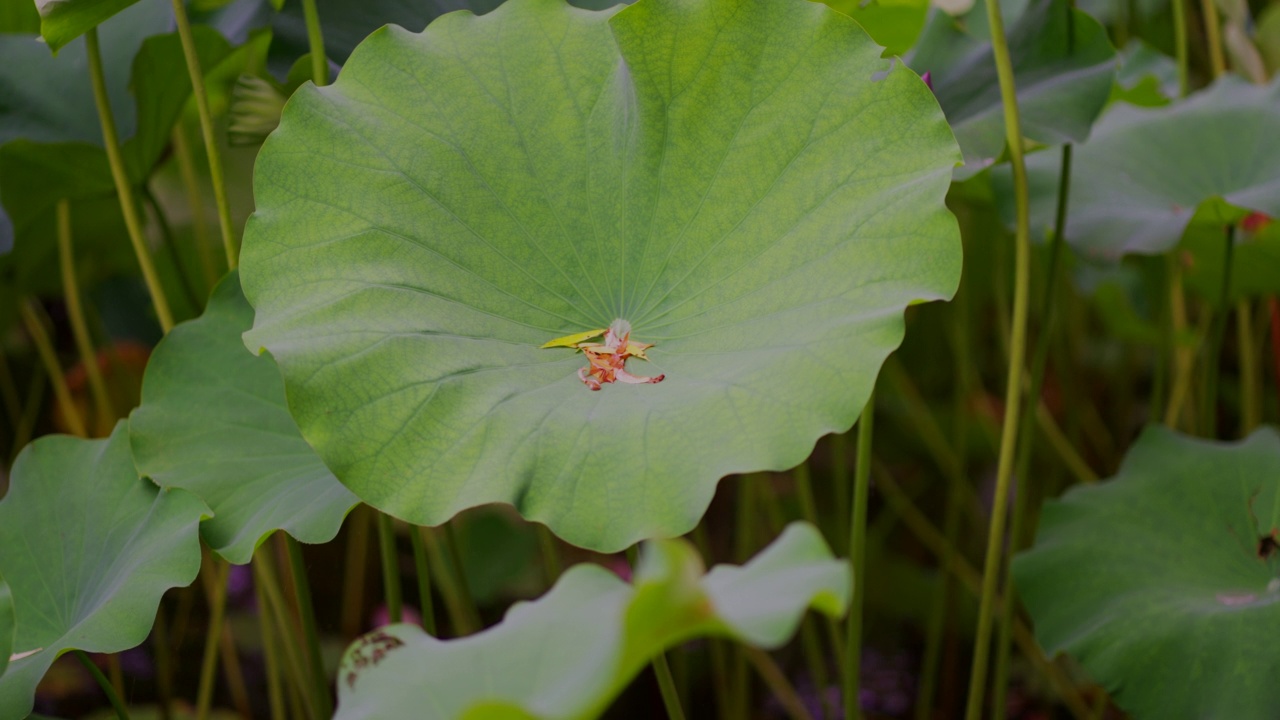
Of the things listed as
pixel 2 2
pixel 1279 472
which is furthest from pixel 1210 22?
pixel 2 2

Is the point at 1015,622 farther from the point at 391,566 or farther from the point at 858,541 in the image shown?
the point at 391,566

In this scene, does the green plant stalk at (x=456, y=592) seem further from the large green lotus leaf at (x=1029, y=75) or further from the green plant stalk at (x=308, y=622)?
the large green lotus leaf at (x=1029, y=75)

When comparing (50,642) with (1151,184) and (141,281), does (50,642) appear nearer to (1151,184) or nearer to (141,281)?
(1151,184)

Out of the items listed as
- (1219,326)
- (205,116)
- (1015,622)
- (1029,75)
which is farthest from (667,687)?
(1015,622)

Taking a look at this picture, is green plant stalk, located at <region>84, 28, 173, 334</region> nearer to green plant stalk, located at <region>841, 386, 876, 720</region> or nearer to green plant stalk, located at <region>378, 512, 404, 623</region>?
green plant stalk, located at <region>378, 512, 404, 623</region>

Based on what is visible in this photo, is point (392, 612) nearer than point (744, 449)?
No

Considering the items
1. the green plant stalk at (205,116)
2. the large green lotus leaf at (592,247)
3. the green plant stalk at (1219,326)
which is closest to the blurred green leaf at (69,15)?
the green plant stalk at (205,116)
